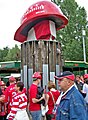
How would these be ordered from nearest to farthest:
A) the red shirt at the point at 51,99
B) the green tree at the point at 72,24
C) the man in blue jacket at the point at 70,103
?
the man in blue jacket at the point at 70,103, the red shirt at the point at 51,99, the green tree at the point at 72,24

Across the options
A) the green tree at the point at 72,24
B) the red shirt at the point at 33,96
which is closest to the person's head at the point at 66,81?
the red shirt at the point at 33,96

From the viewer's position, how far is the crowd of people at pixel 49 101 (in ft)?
16.2

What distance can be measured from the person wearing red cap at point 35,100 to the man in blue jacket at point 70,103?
11.3ft

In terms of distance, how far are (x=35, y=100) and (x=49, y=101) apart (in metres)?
0.48

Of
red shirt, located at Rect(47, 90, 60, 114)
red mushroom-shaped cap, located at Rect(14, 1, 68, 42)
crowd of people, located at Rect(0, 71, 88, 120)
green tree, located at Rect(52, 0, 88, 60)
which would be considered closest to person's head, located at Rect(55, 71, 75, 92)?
crowd of people, located at Rect(0, 71, 88, 120)

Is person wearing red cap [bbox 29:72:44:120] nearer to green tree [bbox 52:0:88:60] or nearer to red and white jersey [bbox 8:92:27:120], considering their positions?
red and white jersey [bbox 8:92:27:120]

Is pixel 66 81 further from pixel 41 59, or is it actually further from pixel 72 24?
pixel 72 24

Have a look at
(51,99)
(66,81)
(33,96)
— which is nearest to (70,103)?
(66,81)

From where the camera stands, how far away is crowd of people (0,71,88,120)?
4934 mm

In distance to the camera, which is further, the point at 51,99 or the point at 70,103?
the point at 51,99

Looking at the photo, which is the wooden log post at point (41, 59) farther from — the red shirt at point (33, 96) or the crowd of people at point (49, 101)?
the red shirt at point (33, 96)

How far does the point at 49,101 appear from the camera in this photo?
8.92 meters

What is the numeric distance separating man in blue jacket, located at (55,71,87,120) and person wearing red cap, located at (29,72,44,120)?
346 centimetres

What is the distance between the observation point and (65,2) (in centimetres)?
4831
